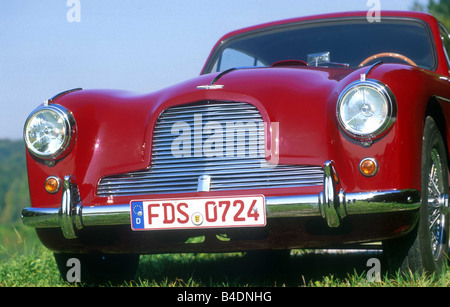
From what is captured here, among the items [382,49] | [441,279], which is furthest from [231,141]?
[382,49]

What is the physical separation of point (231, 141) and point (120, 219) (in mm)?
652

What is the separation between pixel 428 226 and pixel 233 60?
8.00 ft

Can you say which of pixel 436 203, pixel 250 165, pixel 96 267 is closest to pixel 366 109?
pixel 250 165

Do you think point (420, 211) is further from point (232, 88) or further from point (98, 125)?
point (98, 125)

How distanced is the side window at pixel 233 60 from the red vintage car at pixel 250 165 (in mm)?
1369

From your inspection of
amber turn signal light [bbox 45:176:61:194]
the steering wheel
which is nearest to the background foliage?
the steering wheel

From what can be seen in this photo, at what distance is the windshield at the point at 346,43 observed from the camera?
446 cm

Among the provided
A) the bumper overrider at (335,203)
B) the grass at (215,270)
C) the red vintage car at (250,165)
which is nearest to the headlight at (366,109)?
the red vintage car at (250,165)

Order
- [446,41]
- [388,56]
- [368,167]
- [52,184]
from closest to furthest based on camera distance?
[368,167], [52,184], [388,56], [446,41]

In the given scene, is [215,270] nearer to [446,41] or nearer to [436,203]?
[436,203]

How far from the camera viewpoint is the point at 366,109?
306 cm

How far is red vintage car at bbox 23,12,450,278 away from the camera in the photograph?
3.04 metres

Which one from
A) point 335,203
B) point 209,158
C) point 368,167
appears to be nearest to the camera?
point 335,203

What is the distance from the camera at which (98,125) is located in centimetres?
356
